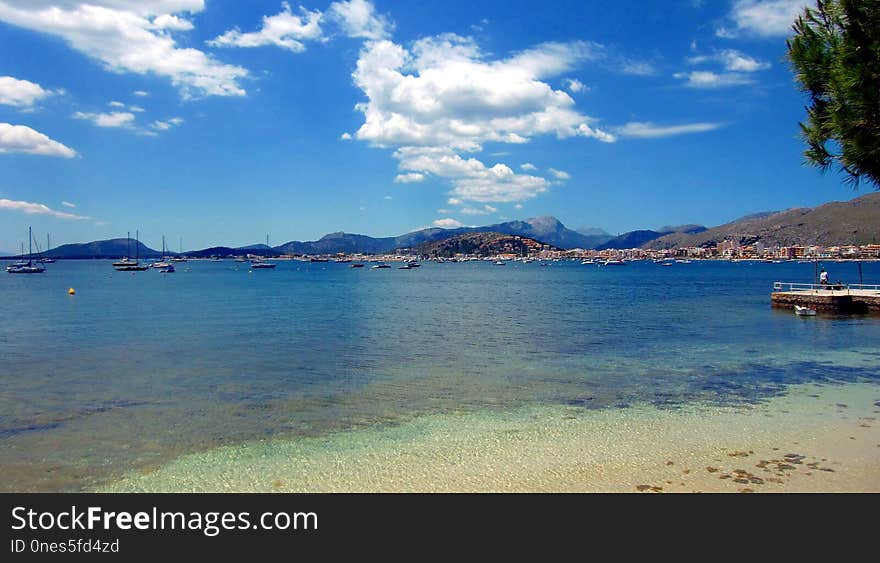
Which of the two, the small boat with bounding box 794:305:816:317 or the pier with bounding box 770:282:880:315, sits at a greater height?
the pier with bounding box 770:282:880:315

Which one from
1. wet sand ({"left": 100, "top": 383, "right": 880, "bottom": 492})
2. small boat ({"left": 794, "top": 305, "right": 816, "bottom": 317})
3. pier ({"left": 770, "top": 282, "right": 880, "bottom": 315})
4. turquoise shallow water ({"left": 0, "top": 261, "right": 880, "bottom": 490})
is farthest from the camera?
pier ({"left": 770, "top": 282, "right": 880, "bottom": 315})

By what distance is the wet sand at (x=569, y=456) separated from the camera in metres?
10.4

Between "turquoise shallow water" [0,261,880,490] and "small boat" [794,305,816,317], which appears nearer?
"turquoise shallow water" [0,261,880,490]

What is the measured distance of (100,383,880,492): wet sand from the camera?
10422mm

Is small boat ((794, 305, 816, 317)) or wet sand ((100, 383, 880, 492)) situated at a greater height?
wet sand ((100, 383, 880, 492))

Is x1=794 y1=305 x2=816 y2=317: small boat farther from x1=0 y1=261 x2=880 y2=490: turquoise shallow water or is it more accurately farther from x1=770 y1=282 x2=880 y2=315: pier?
x1=770 y1=282 x2=880 y2=315: pier

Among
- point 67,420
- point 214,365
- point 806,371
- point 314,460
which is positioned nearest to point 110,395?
point 67,420

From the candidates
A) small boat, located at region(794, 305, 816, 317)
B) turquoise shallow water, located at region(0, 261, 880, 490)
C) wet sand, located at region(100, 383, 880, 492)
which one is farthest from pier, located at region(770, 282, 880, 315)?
wet sand, located at region(100, 383, 880, 492)

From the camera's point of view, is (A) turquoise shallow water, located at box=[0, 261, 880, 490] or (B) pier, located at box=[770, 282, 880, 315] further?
(B) pier, located at box=[770, 282, 880, 315]

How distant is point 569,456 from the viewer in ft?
39.4

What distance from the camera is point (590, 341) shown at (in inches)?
1214

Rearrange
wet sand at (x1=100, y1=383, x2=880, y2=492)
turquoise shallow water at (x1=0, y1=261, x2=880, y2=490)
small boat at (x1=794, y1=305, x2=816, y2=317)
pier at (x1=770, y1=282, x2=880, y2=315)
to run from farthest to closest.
A: 1. pier at (x1=770, y1=282, x2=880, y2=315)
2. small boat at (x1=794, y1=305, x2=816, y2=317)
3. turquoise shallow water at (x1=0, y1=261, x2=880, y2=490)
4. wet sand at (x1=100, y1=383, x2=880, y2=492)

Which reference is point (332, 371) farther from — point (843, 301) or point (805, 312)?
point (843, 301)

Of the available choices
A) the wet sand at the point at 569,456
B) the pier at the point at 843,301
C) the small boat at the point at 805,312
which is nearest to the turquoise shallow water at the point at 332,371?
the wet sand at the point at 569,456
